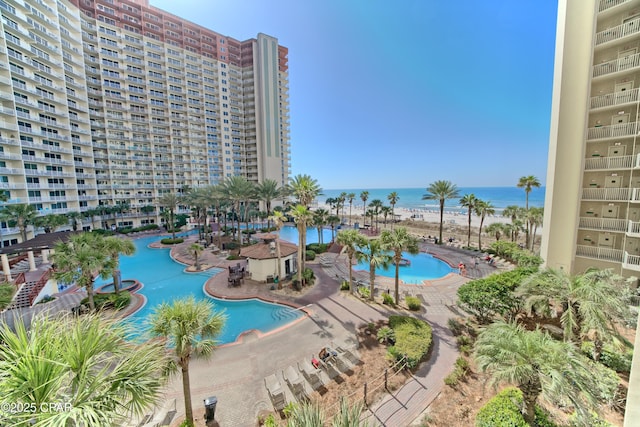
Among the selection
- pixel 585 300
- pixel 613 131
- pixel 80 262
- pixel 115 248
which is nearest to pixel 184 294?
pixel 115 248

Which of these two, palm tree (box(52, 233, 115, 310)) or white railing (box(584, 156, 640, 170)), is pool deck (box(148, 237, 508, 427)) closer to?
palm tree (box(52, 233, 115, 310))

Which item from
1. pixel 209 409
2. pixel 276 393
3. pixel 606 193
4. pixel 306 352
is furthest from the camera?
pixel 606 193

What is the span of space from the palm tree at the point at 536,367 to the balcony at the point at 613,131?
1673cm

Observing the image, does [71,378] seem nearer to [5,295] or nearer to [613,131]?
[5,295]

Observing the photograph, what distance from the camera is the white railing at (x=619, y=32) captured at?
1444cm

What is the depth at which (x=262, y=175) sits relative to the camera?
7212 cm

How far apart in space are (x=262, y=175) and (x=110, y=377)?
7088 cm

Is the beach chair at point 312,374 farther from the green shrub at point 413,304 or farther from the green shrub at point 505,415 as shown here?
the green shrub at point 413,304

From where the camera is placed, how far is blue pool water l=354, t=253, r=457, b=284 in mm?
25419

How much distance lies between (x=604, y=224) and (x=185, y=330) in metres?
24.5

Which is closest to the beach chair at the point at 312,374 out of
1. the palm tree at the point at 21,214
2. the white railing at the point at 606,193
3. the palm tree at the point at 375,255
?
the palm tree at the point at 375,255

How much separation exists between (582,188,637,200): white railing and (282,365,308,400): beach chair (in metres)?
21.4

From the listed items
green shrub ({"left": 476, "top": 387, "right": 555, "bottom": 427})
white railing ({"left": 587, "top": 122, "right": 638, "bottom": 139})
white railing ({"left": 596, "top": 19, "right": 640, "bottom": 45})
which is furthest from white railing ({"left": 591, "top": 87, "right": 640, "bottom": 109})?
green shrub ({"left": 476, "top": 387, "right": 555, "bottom": 427})

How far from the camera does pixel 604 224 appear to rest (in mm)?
15812
